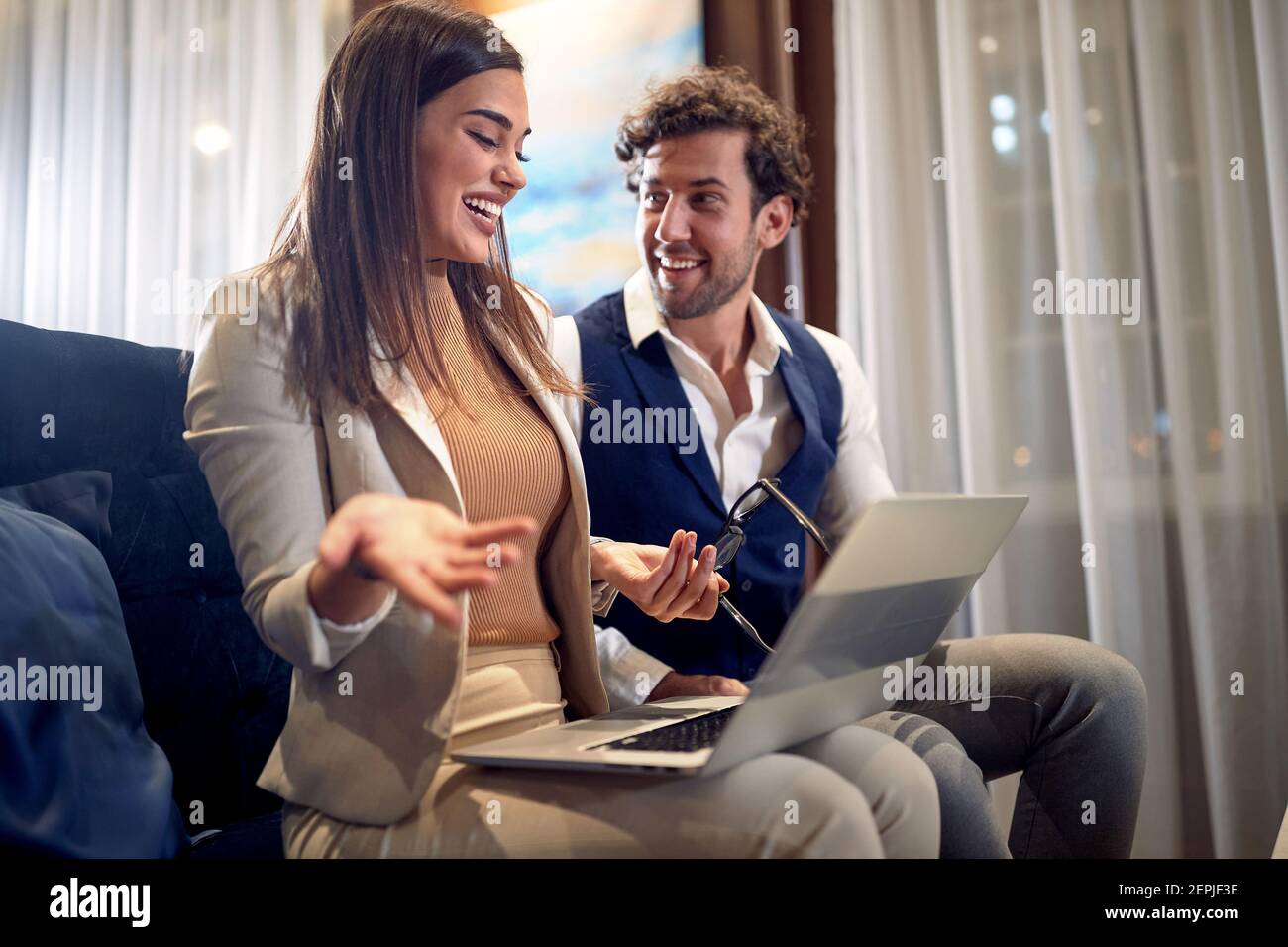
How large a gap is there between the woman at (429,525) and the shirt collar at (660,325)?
38 cm

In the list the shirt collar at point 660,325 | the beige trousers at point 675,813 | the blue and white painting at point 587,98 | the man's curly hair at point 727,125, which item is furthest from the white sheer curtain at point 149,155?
the beige trousers at point 675,813

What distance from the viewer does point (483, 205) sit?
944 mm

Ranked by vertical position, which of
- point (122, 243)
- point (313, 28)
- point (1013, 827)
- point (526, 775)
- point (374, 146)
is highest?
point (313, 28)

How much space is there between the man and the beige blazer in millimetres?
380

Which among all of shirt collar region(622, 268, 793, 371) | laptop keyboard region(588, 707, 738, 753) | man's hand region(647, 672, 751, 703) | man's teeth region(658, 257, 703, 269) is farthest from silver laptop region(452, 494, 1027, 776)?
man's teeth region(658, 257, 703, 269)

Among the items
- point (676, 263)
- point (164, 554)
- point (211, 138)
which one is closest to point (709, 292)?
point (676, 263)

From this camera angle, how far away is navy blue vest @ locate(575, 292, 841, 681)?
1.29m

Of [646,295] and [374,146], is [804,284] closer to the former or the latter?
[646,295]

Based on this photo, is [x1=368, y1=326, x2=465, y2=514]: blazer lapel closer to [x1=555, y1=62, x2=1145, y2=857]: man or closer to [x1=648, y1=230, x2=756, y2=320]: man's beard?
[x1=555, y1=62, x2=1145, y2=857]: man

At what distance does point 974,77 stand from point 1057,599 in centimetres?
84

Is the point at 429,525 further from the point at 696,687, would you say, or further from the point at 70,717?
the point at 696,687

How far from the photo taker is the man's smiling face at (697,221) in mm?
1441

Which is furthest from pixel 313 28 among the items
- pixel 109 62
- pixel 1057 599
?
pixel 1057 599
